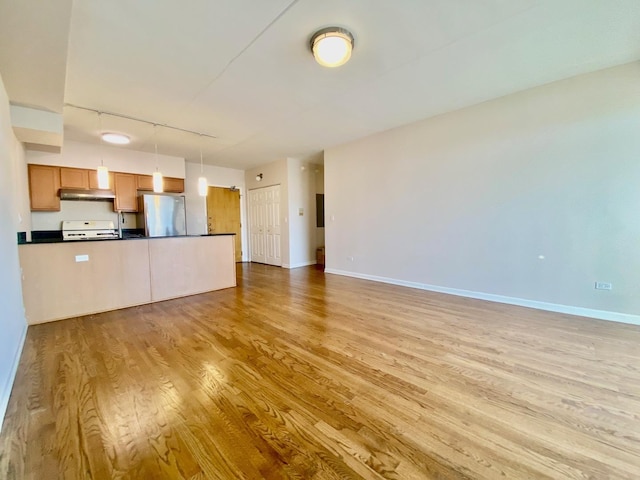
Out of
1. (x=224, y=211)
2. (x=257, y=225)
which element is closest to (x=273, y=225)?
(x=257, y=225)

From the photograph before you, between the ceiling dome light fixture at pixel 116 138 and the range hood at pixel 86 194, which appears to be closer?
the ceiling dome light fixture at pixel 116 138

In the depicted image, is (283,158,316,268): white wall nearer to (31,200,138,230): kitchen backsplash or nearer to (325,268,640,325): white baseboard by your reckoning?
(325,268,640,325): white baseboard

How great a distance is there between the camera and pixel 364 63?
2.71m

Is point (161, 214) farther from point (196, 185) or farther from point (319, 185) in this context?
point (319, 185)

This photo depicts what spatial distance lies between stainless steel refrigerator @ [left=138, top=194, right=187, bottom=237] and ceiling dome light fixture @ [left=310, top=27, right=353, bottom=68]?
14.7ft

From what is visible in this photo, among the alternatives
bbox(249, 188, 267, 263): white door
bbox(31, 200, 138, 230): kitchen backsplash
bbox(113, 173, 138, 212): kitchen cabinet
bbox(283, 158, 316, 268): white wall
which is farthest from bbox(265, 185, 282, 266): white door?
bbox(31, 200, 138, 230): kitchen backsplash

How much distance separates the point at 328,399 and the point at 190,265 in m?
3.54

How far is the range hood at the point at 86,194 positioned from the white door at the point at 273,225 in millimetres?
3417

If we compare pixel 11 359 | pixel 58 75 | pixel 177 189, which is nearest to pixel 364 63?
pixel 58 75

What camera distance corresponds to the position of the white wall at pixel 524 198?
2906mm

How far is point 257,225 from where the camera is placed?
25.2 feet

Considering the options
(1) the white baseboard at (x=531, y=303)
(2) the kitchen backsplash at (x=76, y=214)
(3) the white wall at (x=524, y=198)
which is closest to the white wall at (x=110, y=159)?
(2) the kitchen backsplash at (x=76, y=214)

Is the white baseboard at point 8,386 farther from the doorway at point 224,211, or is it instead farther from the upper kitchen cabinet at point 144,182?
the doorway at point 224,211

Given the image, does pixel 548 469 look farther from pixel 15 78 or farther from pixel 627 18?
pixel 15 78
